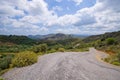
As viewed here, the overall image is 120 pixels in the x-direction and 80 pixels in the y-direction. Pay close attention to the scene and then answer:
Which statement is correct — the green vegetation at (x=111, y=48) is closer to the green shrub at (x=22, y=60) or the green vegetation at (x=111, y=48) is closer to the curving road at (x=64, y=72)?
the curving road at (x=64, y=72)

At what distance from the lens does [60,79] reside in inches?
563

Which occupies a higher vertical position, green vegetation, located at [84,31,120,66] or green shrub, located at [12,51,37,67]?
green shrub, located at [12,51,37,67]

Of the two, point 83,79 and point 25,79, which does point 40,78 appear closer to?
point 25,79

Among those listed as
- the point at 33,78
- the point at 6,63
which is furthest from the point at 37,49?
the point at 33,78

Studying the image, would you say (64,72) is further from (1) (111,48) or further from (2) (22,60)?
(1) (111,48)

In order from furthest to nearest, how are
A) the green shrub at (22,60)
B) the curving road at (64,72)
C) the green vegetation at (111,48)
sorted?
the green vegetation at (111,48), the green shrub at (22,60), the curving road at (64,72)

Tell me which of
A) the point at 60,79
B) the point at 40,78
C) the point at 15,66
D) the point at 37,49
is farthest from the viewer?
the point at 37,49

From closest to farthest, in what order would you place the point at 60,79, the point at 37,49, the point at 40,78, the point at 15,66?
the point at 60,79 → the point at 40,78 → the point at 15,66 → the point at 37,49

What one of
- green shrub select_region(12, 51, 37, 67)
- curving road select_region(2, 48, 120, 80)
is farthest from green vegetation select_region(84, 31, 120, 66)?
green shrub select_region(12, 51, 37, 67)

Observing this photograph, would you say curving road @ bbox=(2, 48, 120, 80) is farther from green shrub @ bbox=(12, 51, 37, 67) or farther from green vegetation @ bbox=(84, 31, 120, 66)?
green vegetation @ bbox=(84, 31, 120, 66)

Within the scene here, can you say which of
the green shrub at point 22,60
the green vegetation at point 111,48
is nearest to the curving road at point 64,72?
the green shrub at point 22,60

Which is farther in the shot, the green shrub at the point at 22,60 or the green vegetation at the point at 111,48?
the green vegetation at the point at 111,48

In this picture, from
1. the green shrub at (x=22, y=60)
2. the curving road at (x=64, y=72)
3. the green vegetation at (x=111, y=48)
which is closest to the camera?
the curving road at (x=64, y=72)

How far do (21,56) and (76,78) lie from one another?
1150 cm
